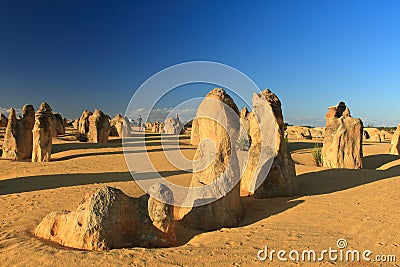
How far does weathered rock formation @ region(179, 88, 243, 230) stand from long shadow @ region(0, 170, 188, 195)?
4.73 m

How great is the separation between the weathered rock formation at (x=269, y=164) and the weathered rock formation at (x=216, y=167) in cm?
145

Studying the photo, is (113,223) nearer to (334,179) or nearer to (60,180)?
(60,180)

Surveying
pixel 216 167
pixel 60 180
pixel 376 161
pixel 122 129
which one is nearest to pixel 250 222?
pixel 216 167

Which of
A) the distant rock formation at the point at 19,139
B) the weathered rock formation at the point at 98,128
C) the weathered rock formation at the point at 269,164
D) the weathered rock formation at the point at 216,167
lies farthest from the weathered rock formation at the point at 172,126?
the weathered rock formation at the point at 216,167

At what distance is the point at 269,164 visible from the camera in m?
6.92

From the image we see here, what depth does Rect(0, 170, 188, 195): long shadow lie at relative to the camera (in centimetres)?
795

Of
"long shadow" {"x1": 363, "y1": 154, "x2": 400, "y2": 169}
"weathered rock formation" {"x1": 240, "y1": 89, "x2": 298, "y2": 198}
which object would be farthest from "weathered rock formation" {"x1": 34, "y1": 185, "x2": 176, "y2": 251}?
"long shadow" {"x1": 363, "y1": 154, "x2": 400, "y2": 169}

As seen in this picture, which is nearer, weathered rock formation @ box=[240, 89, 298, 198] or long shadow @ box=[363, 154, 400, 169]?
weathered rock formation @ box=[240, 89, 298, 198]

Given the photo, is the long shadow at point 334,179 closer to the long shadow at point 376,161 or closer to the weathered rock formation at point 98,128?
the long shadow at point 376,161

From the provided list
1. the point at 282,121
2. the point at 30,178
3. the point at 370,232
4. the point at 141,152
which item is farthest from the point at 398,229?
the point at 141,152

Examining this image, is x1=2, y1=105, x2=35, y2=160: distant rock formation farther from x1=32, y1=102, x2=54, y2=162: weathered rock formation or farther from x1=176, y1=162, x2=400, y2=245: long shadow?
x1=176, y1=162, x2=400, y2=245: long shadow

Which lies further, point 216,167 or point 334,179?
point 334,179

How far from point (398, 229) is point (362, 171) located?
4711mm

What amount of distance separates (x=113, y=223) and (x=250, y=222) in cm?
248
